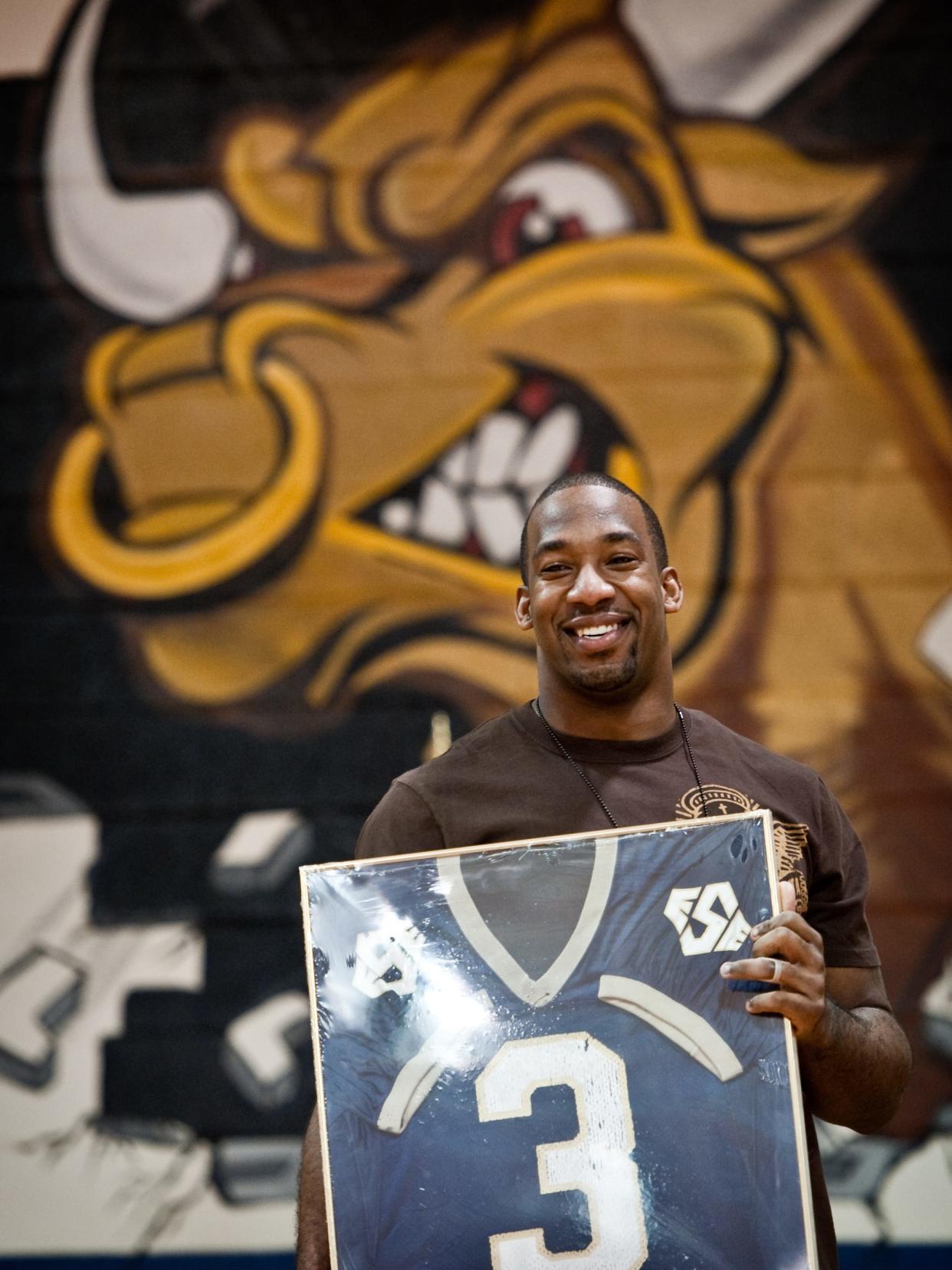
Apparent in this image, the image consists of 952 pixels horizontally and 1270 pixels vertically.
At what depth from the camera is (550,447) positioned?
2.90 meters

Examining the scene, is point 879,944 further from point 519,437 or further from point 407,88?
point 407,88

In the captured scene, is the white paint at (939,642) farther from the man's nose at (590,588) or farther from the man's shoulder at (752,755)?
the man's nose at (590,588)

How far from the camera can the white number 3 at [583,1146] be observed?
129 cm

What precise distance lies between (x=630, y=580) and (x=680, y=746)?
7.9 inches

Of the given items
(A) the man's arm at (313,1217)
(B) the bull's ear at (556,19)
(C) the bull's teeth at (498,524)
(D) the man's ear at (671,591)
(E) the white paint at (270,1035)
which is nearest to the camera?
(A) the man's arm at (313,1217)

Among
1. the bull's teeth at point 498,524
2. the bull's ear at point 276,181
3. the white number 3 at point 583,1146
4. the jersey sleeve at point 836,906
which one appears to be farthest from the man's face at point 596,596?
the bull's ear at point 276,181

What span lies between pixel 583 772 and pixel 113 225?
6.74ft

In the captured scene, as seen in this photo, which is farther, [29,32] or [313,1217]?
[29,32]

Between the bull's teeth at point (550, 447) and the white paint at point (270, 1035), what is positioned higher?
the bull's teeth at point (550, 447)

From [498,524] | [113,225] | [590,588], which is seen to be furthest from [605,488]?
[113,225]

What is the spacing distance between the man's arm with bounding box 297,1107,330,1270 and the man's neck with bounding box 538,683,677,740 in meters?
0.51

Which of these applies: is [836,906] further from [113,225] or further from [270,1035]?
[113,225]

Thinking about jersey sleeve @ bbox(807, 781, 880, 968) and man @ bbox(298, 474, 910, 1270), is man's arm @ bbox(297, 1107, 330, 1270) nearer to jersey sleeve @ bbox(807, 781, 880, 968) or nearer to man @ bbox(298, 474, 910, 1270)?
man @ bbox(298, 474, 910, 1270)

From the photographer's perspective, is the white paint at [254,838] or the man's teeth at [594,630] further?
the white paint at [254,838]
